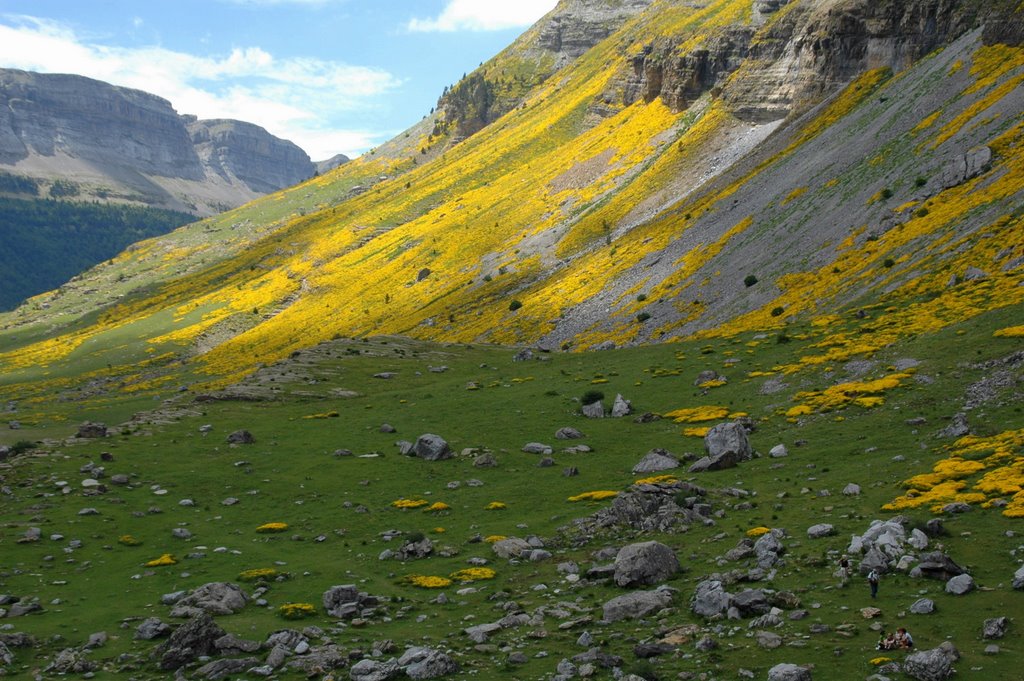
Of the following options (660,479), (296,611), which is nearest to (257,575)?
(296,611)

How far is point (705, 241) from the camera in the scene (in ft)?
285

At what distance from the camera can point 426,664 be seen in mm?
19047

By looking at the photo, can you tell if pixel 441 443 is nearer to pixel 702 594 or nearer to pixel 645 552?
pixel 645 552

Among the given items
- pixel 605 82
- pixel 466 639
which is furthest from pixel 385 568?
pixel 605 82

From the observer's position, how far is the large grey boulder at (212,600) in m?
→ 24.3

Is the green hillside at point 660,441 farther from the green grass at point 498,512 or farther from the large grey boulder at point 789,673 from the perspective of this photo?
the large grey boulder at point 789,673

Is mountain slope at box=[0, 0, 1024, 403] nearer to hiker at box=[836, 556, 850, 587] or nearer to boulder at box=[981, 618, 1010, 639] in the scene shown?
hiker at box=[836, 556, 850, 587]

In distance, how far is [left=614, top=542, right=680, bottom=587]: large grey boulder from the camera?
23.8 m

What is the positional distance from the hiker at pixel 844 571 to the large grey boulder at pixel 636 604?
4597mm

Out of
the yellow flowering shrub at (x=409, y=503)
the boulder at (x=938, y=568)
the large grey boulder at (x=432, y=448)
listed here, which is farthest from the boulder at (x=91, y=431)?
the boulder at (x=938, y=568)

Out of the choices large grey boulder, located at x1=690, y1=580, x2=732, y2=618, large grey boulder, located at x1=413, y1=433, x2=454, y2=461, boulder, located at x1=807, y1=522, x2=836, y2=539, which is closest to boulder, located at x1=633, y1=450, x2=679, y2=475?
large grey boulder, located at x1=413, y1=433, x2=454, y2=461

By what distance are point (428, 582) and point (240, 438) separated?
2814 centimetres

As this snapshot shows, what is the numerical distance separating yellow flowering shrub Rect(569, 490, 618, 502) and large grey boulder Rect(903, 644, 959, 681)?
18.8 meters

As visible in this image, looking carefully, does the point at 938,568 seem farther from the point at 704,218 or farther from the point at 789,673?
the point at 704,218
